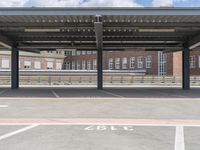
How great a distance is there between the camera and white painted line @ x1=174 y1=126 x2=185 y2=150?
783 cm

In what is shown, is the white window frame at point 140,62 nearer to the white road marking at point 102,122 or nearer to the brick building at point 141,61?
the brick building at point 141,61

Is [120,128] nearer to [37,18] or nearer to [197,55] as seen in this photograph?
[37,18]

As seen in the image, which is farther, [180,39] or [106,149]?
[180,39]

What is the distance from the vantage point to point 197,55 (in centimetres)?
6675

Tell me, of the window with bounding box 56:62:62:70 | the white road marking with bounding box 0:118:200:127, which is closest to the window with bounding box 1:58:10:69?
the window with bounding box 56:62:62:70

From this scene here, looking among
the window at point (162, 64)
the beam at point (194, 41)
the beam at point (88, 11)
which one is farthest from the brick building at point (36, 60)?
the beam at point (88, 11)

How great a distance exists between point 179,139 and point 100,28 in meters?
14.9

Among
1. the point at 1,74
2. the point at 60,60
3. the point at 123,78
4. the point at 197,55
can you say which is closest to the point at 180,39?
the point at 123,78

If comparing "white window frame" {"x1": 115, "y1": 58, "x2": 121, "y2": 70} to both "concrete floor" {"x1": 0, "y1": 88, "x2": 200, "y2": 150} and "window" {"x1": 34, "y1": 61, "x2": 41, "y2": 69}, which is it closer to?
"window" {"x1": 34, "y1": 61, "x2": 41, "y2": 69}

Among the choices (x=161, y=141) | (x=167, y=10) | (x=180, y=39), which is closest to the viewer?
(x=161, y=141)

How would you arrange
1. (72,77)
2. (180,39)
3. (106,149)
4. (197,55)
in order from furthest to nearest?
(197,55), (72,77), (180,39), (106,149)

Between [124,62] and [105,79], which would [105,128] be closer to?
[105,79]

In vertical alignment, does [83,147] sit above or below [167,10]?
below

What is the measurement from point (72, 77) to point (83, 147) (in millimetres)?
42279
